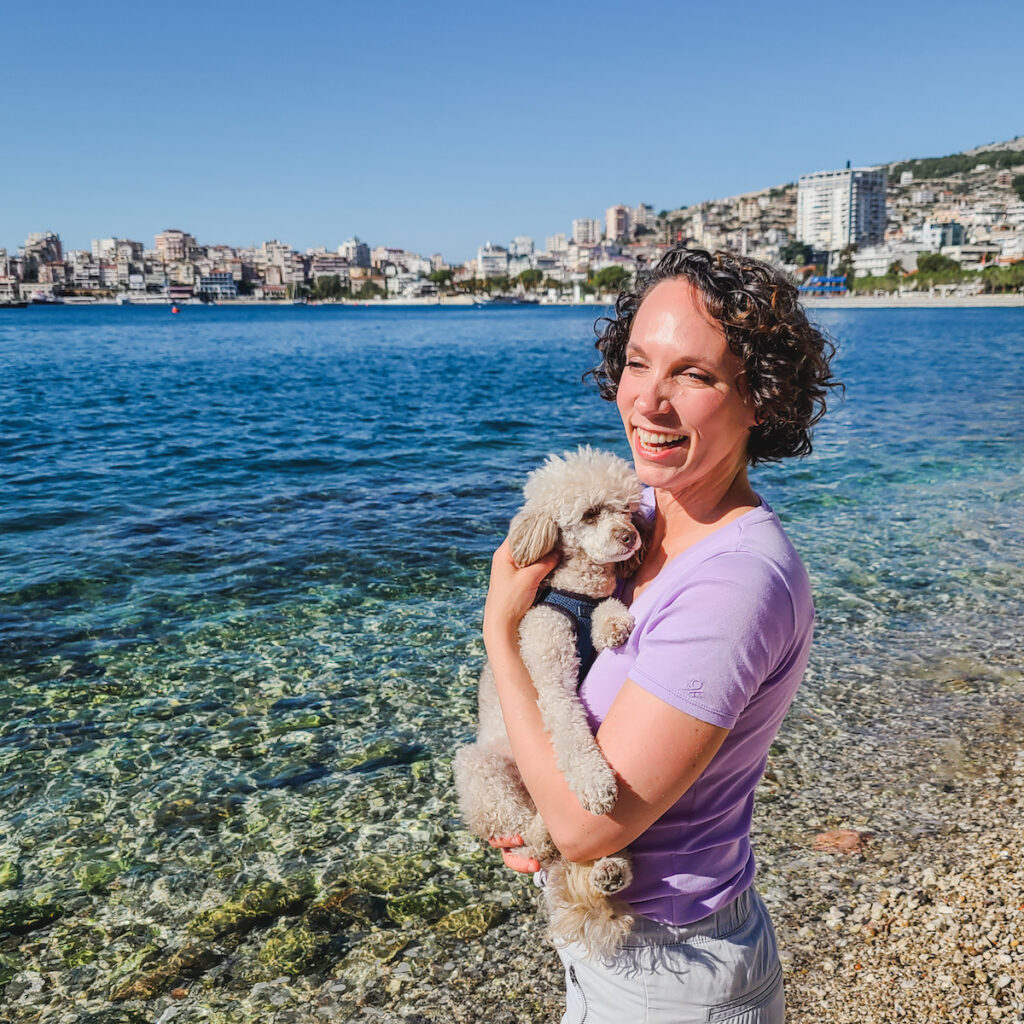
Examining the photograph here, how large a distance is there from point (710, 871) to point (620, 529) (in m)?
0.77

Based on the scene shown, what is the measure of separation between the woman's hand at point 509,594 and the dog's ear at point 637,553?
0.57 ft

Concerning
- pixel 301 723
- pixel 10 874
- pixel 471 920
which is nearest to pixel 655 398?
pixel 471 920

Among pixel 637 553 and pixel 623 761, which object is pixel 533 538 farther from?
pixel 623 761

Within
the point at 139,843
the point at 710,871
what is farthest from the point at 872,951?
the point at 139,843

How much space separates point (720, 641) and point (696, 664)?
0.19ft

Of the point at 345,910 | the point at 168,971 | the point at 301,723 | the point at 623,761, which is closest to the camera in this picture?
the point at 623,761

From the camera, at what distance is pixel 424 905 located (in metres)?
4.16

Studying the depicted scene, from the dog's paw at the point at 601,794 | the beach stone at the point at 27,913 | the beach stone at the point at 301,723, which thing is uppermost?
the dog's paw at the point at 601,794

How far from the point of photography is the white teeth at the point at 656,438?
1842 millimetres

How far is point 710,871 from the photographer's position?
1.79 metres

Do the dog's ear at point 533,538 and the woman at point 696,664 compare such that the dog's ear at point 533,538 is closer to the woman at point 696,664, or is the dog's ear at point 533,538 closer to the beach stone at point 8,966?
the woman at point 696,664

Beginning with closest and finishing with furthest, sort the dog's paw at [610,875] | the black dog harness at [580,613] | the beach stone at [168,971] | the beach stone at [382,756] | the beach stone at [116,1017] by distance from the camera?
the dog's paw at [610,875]
the black dog harness at [580,613]
the beach stone at [116,1017]
the beach stone at [168,971]
the beach stone at [382,756]

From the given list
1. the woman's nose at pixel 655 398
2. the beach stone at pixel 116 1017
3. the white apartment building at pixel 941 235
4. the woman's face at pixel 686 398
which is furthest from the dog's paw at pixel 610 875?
the white apartment building at pixel 941 235

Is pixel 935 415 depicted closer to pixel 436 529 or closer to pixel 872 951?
pixel 436 529
